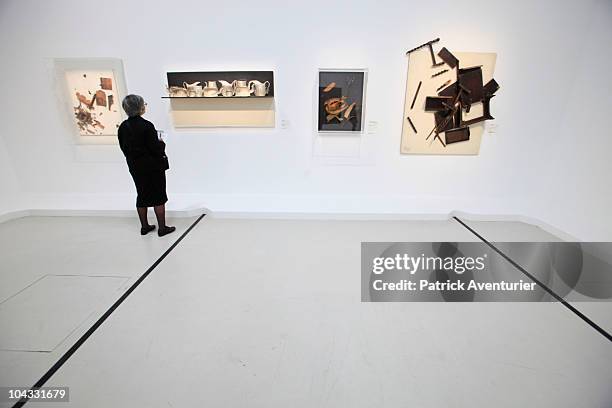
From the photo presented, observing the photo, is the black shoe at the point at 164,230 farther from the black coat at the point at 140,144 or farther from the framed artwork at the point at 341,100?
the framed artwork at the point at 341,100

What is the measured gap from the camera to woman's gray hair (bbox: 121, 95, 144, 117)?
2.40 m

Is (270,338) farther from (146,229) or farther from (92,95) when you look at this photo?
(92,95)

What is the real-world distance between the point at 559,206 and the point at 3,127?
22.1 feet

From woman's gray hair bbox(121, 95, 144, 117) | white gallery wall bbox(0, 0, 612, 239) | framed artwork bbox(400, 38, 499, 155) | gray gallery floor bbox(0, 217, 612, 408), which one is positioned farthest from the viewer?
framed artwork bbox(400, 38, 499, 155)

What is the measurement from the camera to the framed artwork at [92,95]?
3.29 m

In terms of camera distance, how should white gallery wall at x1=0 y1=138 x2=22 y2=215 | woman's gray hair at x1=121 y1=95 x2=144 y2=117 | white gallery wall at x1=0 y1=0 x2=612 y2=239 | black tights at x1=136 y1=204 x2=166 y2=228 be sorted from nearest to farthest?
1. woman's gray hair at x1=121 y1=95 x2=144 y2=117
2. black tights at x1=136 y1=204 x2=166 y2=228
3. white gallery wall at x1=0 y1=0 x2=612 y2=239
4. white gallery wall at x1=0 y1=138 x2=22 y2=215

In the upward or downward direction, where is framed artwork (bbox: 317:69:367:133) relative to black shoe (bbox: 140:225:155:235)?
upward

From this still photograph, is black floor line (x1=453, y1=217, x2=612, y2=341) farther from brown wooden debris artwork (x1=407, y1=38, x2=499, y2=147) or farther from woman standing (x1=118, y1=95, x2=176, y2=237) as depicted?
woman standing (x1=118, y1=95, x2=176, y2=237)

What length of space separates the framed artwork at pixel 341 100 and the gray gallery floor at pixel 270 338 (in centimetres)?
161

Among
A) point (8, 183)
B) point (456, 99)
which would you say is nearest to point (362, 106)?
point (456, 99)

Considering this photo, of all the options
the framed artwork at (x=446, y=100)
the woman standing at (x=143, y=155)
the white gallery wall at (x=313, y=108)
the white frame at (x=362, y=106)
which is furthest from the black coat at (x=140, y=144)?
the framed artwork at (x=446, y=100)

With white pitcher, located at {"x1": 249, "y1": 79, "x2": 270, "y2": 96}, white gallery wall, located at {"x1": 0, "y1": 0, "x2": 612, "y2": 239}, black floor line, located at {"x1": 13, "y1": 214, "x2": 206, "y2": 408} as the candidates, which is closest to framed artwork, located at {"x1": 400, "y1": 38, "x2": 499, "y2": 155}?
white gallery wall, located at {"x1": 0, "y1": 0, "x2": 612, "y2": 239}

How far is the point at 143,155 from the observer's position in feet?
8.41

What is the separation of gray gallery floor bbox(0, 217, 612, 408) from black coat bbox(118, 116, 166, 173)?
2.67ft
